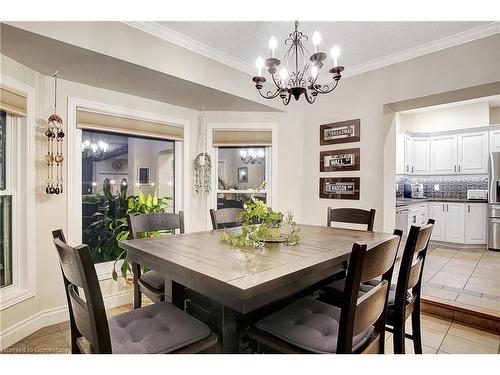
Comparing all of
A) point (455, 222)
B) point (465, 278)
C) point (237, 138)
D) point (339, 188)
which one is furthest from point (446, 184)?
point (237, 138)

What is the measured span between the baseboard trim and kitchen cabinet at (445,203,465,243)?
5717 millimetres

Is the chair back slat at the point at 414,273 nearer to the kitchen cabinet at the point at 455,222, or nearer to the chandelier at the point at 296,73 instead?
the chandelier at the point at 296,73

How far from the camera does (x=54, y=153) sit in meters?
2.53

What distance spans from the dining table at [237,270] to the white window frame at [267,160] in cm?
185

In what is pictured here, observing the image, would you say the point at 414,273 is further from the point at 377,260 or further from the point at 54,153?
the point at 54,153

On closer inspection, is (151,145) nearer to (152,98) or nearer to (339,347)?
(152,98)

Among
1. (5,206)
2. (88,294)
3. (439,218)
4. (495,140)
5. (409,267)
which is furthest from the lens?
(439,218)

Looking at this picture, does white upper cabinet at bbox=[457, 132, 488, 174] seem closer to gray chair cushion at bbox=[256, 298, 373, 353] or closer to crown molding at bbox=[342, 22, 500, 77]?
crown molding at bbox=[342, 22, 500, 77]

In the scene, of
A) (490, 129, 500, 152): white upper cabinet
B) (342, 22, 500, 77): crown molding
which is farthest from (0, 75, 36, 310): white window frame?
(490, 129, 500, 152): white upper cabinet

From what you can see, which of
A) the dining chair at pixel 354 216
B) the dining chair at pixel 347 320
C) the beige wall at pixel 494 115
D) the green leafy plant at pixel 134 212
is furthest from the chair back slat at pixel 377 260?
the beige wall at pixel 494 115

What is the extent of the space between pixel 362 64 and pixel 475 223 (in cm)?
400

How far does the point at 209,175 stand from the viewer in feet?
12.1
